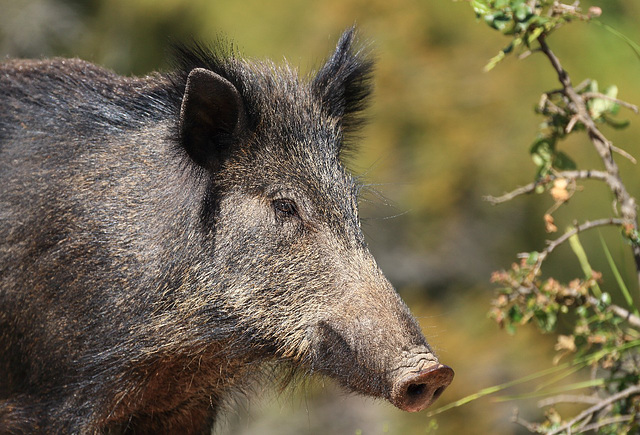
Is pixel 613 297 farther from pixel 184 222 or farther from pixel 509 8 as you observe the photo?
pixel 184 222

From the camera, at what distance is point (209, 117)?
415 cm

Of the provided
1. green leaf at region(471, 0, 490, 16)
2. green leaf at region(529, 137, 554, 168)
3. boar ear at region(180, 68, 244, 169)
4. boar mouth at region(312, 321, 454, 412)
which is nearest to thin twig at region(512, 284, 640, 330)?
green leaf at region(529, 137, 554, 168)

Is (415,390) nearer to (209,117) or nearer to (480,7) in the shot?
(209,117)

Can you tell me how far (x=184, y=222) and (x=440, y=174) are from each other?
432 centimetres

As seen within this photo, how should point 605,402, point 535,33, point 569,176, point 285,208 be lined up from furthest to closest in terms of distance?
point 569,176 < point 535,33 < point 605,402 < point 285,208

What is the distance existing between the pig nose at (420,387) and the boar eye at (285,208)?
1.01 metres

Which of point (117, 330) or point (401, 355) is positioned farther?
point (117, 330)

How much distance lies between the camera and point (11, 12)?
968 cm

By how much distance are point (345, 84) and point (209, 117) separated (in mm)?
939

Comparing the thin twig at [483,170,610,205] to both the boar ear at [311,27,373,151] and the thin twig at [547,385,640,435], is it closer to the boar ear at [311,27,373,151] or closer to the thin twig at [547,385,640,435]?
the boar ear at [311,27,373,151]

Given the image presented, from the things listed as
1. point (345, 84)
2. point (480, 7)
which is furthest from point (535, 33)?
point (345, 84)

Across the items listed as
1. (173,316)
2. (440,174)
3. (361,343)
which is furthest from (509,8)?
(440,174)

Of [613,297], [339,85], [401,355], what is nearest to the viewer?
[401,355]

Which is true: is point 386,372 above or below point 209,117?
below
